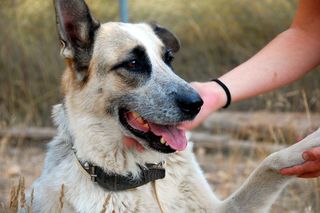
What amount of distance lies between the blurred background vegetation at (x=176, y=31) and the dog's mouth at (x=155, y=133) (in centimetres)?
404

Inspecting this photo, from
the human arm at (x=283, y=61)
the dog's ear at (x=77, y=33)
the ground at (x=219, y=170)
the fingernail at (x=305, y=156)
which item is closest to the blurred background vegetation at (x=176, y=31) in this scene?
the ground at (x=219, y=170)

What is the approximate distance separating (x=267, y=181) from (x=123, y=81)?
2.71ft

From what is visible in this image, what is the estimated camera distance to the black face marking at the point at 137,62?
3.52m

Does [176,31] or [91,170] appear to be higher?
[91,170]

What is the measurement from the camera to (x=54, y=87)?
26.0 ft

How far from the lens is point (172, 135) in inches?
134

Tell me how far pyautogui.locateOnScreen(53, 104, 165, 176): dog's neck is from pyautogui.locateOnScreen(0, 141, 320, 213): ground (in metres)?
1.38

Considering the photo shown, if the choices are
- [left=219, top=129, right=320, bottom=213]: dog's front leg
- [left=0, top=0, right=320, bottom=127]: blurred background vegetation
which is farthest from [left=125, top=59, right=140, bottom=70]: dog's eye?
[left=0, top=0, right=320, bottom=127]: blurred background vegetation

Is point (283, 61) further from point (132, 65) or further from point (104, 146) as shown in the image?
point (104, 146)

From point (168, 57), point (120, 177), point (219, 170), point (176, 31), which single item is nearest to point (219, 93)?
point (168, 57)

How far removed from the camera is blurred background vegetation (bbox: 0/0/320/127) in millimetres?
7797

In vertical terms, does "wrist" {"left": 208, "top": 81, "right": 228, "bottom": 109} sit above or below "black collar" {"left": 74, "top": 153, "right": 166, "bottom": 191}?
above

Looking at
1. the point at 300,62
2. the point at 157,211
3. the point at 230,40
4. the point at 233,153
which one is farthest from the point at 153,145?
the point at 230,40

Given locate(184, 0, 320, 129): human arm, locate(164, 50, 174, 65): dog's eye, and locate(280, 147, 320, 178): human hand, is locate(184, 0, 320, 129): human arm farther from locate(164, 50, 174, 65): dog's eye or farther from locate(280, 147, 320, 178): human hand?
locate(280, 147, 320, 178): human hand
